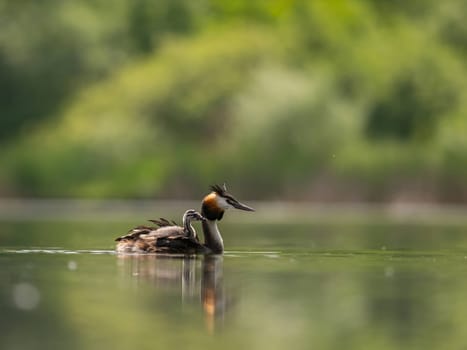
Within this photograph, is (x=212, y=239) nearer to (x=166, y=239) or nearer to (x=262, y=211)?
(x=166, y=239)

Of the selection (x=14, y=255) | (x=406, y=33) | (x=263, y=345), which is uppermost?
(x=406, y=33)

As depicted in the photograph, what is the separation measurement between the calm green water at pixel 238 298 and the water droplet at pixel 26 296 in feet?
0.04

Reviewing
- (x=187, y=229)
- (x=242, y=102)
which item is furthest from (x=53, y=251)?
(x=242, y=102)

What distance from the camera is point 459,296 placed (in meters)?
15.0

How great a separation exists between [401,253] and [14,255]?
520cm

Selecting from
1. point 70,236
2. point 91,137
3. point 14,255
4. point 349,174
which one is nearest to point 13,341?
point 14,255

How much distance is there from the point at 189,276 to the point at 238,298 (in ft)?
7.33

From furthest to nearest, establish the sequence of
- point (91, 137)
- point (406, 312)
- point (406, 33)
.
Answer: point (406, 33) < point (91, 137) < point (406, 312)

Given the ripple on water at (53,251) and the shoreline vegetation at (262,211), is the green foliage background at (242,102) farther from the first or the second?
the ripple on water at (53,251)

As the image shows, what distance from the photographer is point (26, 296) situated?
14.6m

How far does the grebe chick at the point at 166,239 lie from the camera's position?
1970cm

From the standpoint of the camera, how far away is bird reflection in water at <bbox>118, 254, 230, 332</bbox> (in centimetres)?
1387

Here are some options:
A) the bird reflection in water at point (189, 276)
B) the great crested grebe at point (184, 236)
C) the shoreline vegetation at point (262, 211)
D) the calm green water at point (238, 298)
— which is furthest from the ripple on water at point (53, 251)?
the shoreline vegetation at point (262, 211)

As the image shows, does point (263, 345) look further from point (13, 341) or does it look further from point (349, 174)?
point (349, 174)
